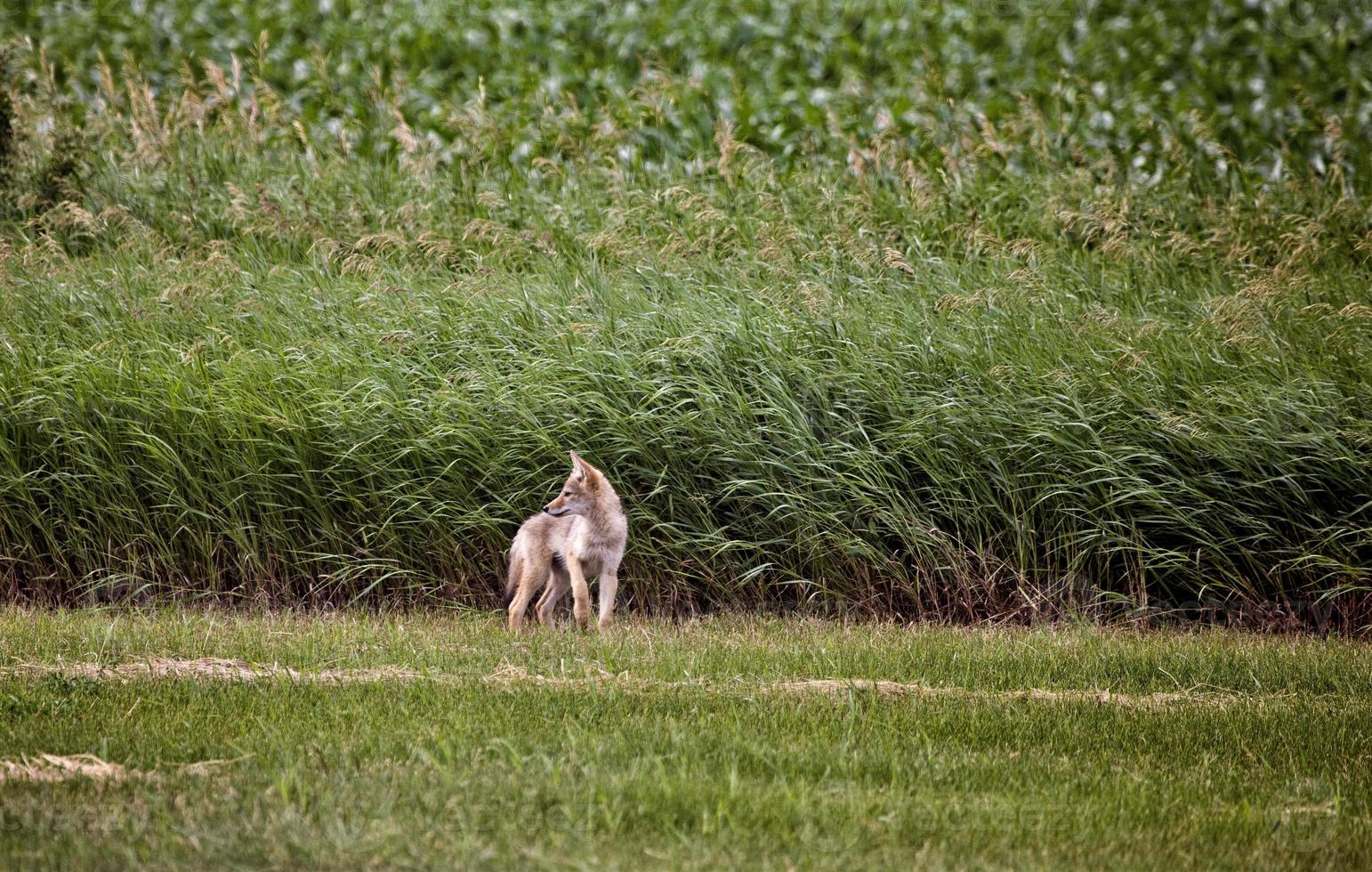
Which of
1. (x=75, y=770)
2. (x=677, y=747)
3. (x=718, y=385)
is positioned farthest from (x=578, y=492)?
(x=75, y=770)

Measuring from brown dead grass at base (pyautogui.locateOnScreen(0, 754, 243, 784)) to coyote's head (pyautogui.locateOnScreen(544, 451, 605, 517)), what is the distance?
2.32 metres

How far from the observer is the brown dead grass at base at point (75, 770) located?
12.7 ft

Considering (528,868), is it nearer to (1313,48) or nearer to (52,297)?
(52,297)

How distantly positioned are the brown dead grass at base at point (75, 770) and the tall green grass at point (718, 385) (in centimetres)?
306

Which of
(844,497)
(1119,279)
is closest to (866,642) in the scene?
(844,497)

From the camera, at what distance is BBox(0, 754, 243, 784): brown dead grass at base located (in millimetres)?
3877

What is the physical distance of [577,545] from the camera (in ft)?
20.5

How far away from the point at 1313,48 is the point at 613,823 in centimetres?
1279

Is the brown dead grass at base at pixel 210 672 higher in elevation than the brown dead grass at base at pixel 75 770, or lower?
lower

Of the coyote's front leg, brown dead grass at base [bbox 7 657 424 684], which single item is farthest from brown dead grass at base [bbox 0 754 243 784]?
the coyote's front leg

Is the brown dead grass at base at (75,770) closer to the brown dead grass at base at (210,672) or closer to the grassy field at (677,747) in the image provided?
the grassy field at (677,747)

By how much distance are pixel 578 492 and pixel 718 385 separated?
1510 millimetres

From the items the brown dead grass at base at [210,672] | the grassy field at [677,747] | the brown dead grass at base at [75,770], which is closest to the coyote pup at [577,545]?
the grassy field at [677,747]

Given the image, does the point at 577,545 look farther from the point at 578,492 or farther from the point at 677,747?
the point at 677,747
